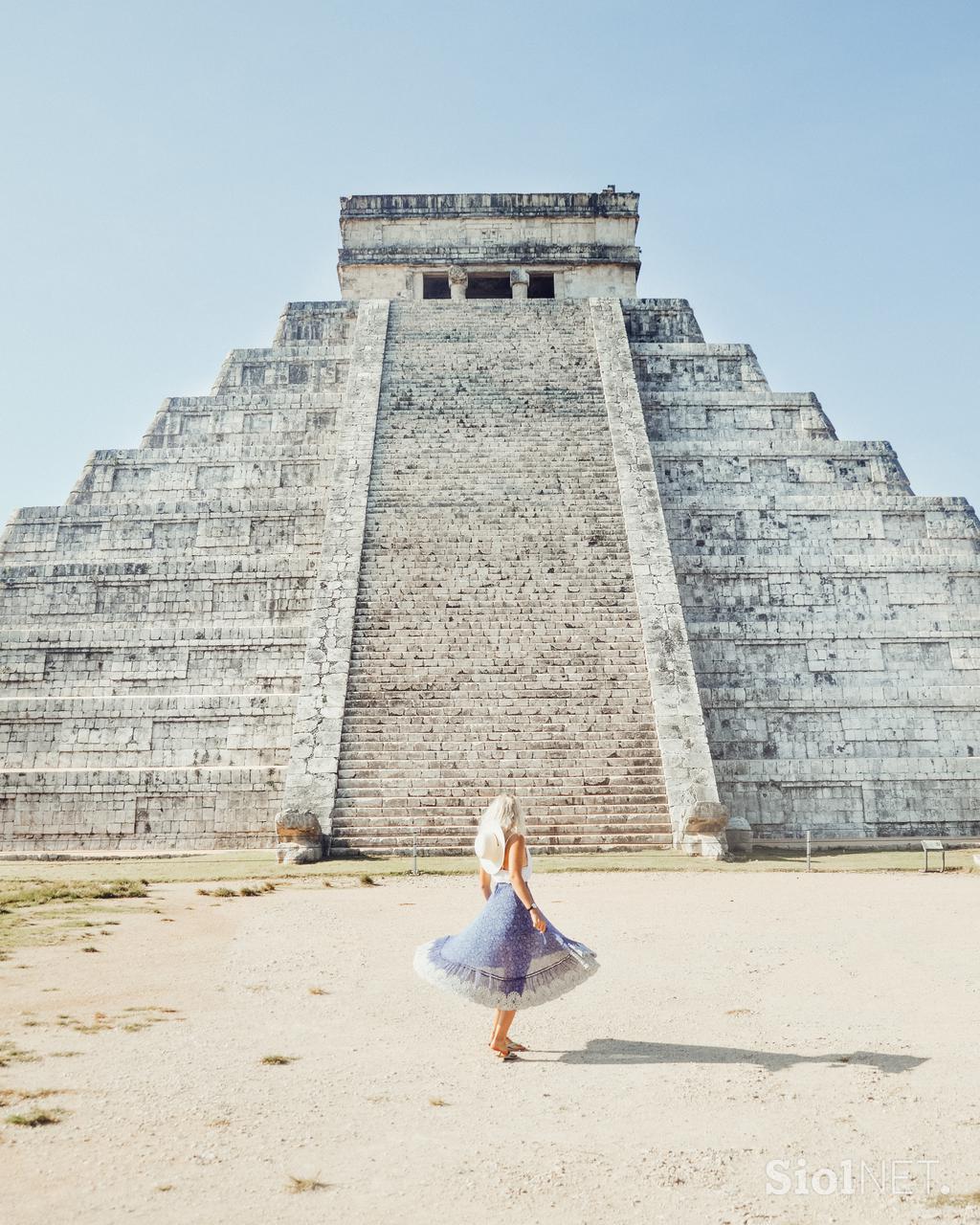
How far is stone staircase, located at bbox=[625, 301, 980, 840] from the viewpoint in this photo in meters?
14.5

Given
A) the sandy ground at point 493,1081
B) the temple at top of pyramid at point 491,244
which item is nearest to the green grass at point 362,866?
the sandy ground at point 493,1081

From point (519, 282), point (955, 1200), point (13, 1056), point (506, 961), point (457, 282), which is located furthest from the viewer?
point (519, 282)

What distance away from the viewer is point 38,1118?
3.58m

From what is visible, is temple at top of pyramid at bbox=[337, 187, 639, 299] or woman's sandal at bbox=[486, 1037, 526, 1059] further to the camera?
temple at top of pyramid at bbox=[337, 187, 639, 299]

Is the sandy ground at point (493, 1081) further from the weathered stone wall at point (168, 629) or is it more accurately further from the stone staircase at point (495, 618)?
the weathered stone wall at point (168, 629)

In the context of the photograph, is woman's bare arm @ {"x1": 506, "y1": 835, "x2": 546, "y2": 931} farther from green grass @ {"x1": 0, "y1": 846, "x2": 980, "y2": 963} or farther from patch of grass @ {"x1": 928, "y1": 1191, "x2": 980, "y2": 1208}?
green grass @ {"x1": 0, "y1": 846, "x2": 980, "y2": 963}

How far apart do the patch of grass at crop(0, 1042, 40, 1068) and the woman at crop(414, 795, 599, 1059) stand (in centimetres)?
168

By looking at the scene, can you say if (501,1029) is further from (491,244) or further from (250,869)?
(491,244)

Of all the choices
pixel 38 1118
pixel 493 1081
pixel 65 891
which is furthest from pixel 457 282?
pixel 38 1118

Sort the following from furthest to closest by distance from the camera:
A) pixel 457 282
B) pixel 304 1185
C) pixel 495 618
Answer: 1. pixel 457 282
2. pixel 495 618
3. pixel 304 1185

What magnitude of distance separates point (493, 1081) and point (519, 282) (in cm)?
2305

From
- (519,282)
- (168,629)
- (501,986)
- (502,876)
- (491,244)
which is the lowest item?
(501,986)

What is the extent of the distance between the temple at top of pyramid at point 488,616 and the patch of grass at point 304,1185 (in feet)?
27.3

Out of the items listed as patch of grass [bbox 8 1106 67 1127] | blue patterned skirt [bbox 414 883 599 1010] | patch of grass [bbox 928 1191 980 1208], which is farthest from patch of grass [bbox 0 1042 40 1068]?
patch of grass [bbox 928 1191 980 1208]
